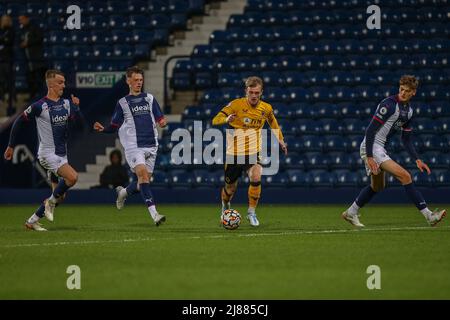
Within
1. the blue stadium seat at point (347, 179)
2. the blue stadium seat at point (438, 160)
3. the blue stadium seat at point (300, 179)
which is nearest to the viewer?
the blue stadium seat at point (438, 160)

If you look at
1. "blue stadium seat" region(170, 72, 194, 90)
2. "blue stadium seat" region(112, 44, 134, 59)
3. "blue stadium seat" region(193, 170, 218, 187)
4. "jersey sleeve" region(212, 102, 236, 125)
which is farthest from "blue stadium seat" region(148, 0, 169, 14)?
"jersey sleeve" region(212, 102, 236, 125)

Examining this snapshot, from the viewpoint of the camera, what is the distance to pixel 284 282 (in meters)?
8.67

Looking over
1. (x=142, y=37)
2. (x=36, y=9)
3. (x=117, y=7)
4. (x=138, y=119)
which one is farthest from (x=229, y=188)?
(x=36, y=9)

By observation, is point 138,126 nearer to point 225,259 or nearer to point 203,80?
point 225,259

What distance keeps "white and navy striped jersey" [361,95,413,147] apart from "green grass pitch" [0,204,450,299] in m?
1.34

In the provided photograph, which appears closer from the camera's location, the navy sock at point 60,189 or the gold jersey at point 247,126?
the navy sock at point 60,189

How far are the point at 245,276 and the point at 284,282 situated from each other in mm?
517

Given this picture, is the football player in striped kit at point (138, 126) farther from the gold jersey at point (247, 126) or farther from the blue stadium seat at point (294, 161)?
the blue stadium seat at point (294, 161)

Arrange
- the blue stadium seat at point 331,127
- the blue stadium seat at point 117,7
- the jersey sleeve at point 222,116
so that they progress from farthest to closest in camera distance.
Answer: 1. the blue stadium seat at point 117,7
2. the blue stadium seat at point 331,127
3. the jersey sleeve at point 222,116

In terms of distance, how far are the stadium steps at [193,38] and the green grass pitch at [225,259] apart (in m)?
9.34

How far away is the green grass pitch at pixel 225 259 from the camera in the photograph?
8227 mm

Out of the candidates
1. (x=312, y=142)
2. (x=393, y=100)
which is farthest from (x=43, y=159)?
(x=312, y=142)

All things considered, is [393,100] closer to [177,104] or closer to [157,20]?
[177,104]

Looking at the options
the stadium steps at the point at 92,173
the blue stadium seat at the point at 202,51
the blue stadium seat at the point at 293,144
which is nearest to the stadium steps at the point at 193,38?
the blue stadium seat at the point at 202,51
